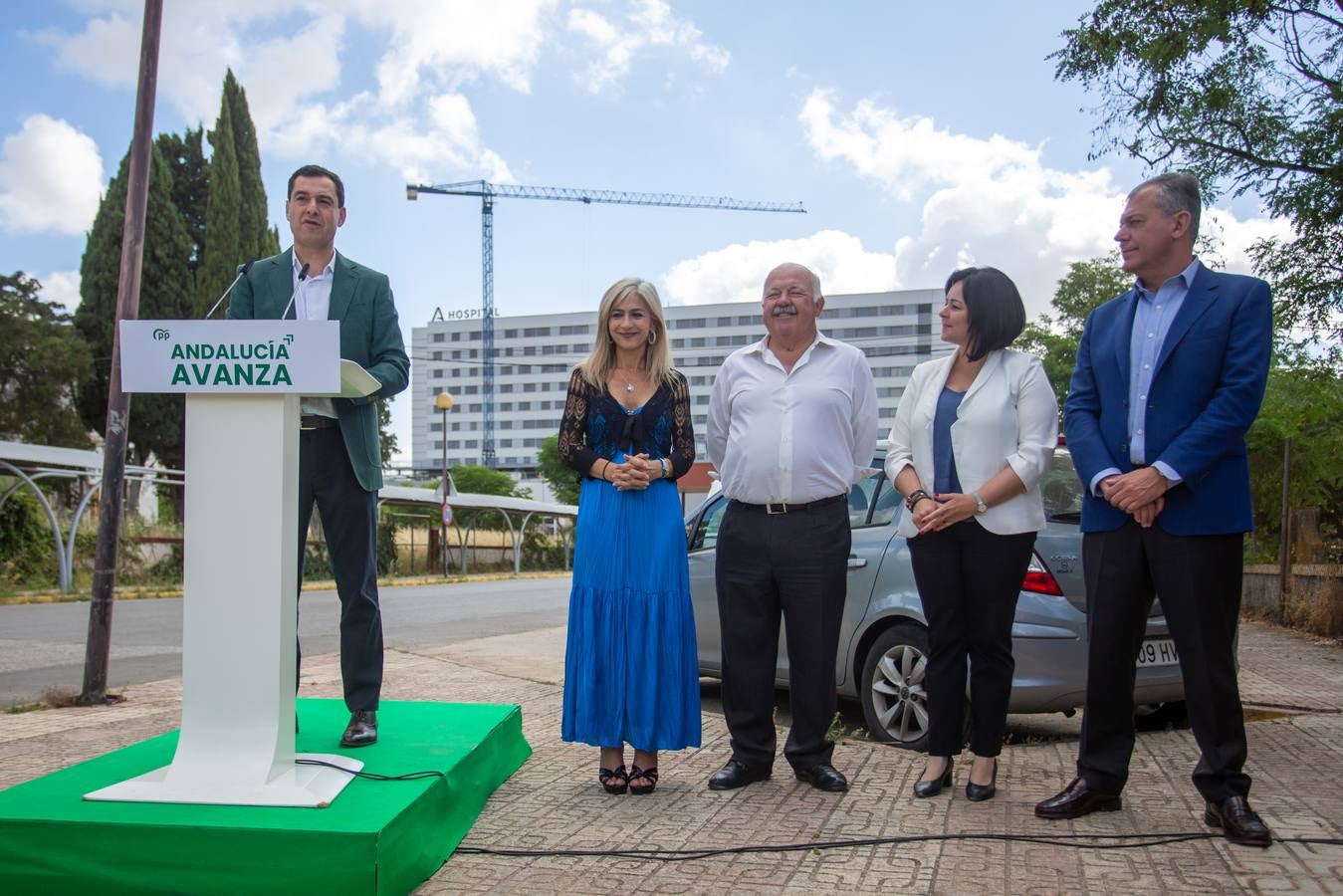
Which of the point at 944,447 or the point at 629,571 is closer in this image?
the point at 944,447

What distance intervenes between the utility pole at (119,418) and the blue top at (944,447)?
5184 mm

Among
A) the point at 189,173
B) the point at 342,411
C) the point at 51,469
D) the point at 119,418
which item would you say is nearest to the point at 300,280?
the point at 342,411

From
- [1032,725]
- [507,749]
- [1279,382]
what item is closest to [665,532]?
[507,749]

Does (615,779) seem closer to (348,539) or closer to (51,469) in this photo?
(348,539)

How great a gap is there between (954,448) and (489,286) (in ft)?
480

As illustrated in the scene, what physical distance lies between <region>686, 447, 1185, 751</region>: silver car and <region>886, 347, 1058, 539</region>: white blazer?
1.21 m

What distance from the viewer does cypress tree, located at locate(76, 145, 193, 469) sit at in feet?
113

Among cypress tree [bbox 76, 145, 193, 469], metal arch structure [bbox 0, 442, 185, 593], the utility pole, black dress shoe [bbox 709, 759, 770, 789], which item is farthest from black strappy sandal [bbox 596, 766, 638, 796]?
cypress tree [bbox 76, 145, 193, 469]

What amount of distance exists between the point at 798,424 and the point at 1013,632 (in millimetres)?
1750

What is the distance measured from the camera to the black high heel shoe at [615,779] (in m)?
4.47

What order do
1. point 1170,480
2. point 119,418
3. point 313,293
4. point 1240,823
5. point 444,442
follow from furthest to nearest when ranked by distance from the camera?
point 444,442
point 119,418
point 313,293
point 1170,480
point 1240,823

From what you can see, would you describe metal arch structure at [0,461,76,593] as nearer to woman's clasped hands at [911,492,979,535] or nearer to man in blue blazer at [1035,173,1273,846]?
woman's clasped hands at [911,492,979,535]

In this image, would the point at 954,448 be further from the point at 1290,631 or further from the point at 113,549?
the point at 1290,631

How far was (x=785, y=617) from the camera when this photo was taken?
15.1 ft
